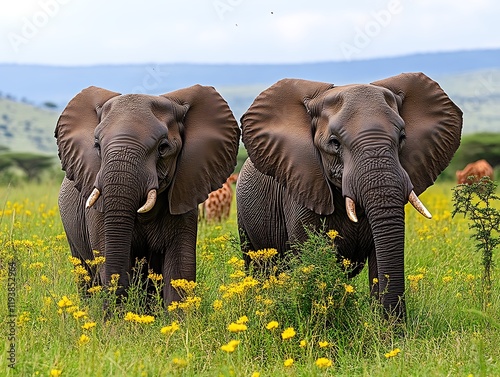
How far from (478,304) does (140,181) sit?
308 cm

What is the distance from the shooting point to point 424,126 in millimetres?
9797

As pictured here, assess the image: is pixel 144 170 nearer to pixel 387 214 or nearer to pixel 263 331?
pixel 263 331

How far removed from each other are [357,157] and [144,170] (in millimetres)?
1780

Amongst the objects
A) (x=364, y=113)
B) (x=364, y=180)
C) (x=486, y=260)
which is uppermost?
(x=364, y=113)

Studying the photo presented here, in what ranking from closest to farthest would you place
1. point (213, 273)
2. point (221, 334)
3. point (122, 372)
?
point (122, 372)
point (221, 334)
point (213, 273)

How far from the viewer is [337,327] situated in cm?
834

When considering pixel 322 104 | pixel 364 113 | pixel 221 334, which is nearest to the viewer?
pixel 221 334

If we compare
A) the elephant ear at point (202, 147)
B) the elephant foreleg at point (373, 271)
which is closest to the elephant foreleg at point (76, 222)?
the elephant ear at point (202, 147)

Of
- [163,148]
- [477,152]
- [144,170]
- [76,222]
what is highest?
[477,152]

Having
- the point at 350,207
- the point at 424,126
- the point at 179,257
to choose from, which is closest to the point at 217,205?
the point at 179,257

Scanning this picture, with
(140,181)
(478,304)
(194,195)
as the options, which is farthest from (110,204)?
(478,304)

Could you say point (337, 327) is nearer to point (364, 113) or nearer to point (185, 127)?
point (364, 113)

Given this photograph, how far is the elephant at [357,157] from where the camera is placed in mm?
8516

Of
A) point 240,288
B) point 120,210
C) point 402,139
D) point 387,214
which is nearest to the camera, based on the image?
point 240,288
